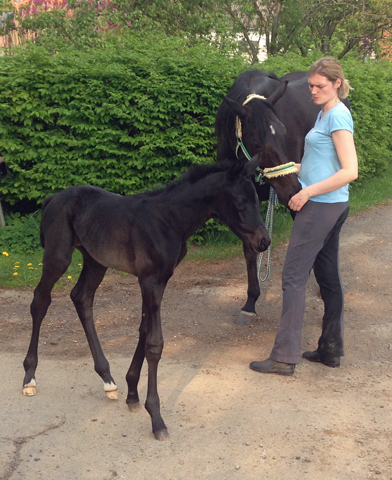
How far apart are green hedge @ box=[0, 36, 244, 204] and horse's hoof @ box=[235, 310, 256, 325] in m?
2.44

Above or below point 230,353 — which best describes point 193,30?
above

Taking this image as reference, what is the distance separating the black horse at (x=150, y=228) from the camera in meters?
3.30

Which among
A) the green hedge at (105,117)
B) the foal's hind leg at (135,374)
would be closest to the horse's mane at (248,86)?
the green hedge at (105,117)

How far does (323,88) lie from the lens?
149 inches

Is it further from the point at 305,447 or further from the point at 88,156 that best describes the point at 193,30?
the point at 305,447

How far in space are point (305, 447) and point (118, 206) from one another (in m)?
1.84

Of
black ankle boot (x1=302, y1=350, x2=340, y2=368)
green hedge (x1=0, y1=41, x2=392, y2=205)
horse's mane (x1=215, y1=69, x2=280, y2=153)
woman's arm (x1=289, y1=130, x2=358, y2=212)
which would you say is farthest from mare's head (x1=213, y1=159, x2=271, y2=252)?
green hedge (x1=0, y1=41, x2=392, y2=205)

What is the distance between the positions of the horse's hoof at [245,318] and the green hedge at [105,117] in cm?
244

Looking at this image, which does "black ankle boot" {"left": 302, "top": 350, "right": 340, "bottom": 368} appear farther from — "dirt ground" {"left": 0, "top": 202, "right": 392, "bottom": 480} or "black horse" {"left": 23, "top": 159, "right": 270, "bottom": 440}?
"black horse" {"left": 23, "top": 159, "right": 270, "bottom": 440}

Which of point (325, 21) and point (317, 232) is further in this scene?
point (325, 21)

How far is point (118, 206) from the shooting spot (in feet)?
11.7

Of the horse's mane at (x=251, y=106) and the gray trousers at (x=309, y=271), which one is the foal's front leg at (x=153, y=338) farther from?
the horse's mane at (x=251, y=106)

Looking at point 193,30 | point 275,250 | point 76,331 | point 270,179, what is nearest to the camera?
point 270,179

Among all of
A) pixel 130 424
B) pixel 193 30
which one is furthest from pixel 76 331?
pixel 193 30
